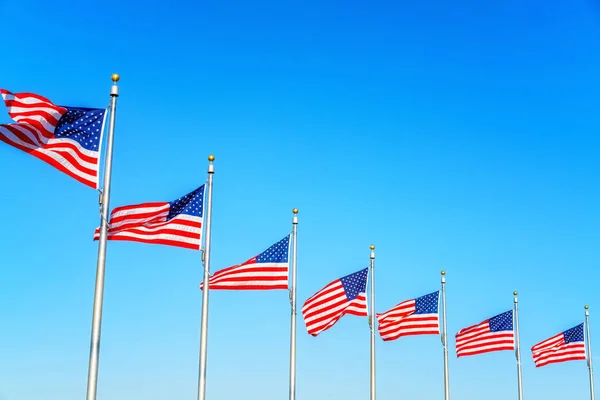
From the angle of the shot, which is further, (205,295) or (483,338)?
(483,338)

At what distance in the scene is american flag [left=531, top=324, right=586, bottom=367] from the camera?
187 ft

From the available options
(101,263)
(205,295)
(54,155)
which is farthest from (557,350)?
(54,155)

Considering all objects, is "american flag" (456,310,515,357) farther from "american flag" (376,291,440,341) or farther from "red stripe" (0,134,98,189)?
"red stripe" (0,134,98,189)

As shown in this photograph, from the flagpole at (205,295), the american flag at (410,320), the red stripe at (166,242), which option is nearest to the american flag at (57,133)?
the red stripe at (166,242)

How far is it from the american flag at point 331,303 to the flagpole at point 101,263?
14925 millimetres

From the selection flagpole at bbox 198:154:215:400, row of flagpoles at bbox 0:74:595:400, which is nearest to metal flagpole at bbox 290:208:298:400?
row of flagpoles at bbox 0:74:595:400

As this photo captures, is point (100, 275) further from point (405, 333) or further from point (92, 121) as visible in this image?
point (405, 333)

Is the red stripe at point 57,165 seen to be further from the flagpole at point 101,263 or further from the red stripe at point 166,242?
the red stripe at point 166,242

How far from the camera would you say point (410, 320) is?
160ft

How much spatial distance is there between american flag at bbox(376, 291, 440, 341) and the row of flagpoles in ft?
0.17

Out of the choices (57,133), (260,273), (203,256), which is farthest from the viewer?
(260,273)

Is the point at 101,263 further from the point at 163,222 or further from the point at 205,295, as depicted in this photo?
the point at 205,295

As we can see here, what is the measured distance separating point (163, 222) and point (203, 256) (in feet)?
10.9

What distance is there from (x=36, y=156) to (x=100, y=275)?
4.12m
